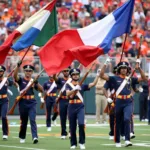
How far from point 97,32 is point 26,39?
1.94m

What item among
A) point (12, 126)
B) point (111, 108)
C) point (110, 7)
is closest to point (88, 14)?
point (110, 7)

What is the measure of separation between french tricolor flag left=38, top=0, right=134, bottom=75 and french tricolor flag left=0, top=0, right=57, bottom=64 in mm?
836

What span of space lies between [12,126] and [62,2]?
33.4 feet

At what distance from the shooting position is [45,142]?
980 inches

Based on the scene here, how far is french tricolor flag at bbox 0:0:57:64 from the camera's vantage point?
2359 cm

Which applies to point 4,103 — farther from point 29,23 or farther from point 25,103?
point 29,23

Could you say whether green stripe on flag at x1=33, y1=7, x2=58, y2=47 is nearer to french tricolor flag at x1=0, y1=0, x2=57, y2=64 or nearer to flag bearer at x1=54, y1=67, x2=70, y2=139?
french tricolor flag at x1=0, y1=0, x2=57, y2=64

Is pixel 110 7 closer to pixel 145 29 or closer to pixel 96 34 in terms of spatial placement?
pixel 145 29

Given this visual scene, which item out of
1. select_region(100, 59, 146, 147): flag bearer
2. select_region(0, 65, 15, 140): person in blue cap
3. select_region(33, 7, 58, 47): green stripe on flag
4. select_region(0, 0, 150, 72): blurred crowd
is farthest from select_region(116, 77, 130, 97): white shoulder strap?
select_region(0, 0, 150, 72): blurred crowd

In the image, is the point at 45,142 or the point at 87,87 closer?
the point at 87,87

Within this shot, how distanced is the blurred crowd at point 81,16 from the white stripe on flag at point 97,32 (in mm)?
12739

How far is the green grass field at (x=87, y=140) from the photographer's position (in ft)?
76.0

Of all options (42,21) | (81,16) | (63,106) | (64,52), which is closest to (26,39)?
(42,21)

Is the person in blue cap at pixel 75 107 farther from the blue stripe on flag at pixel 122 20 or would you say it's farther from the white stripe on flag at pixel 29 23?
the white stripe on flag at pixel 29 23
